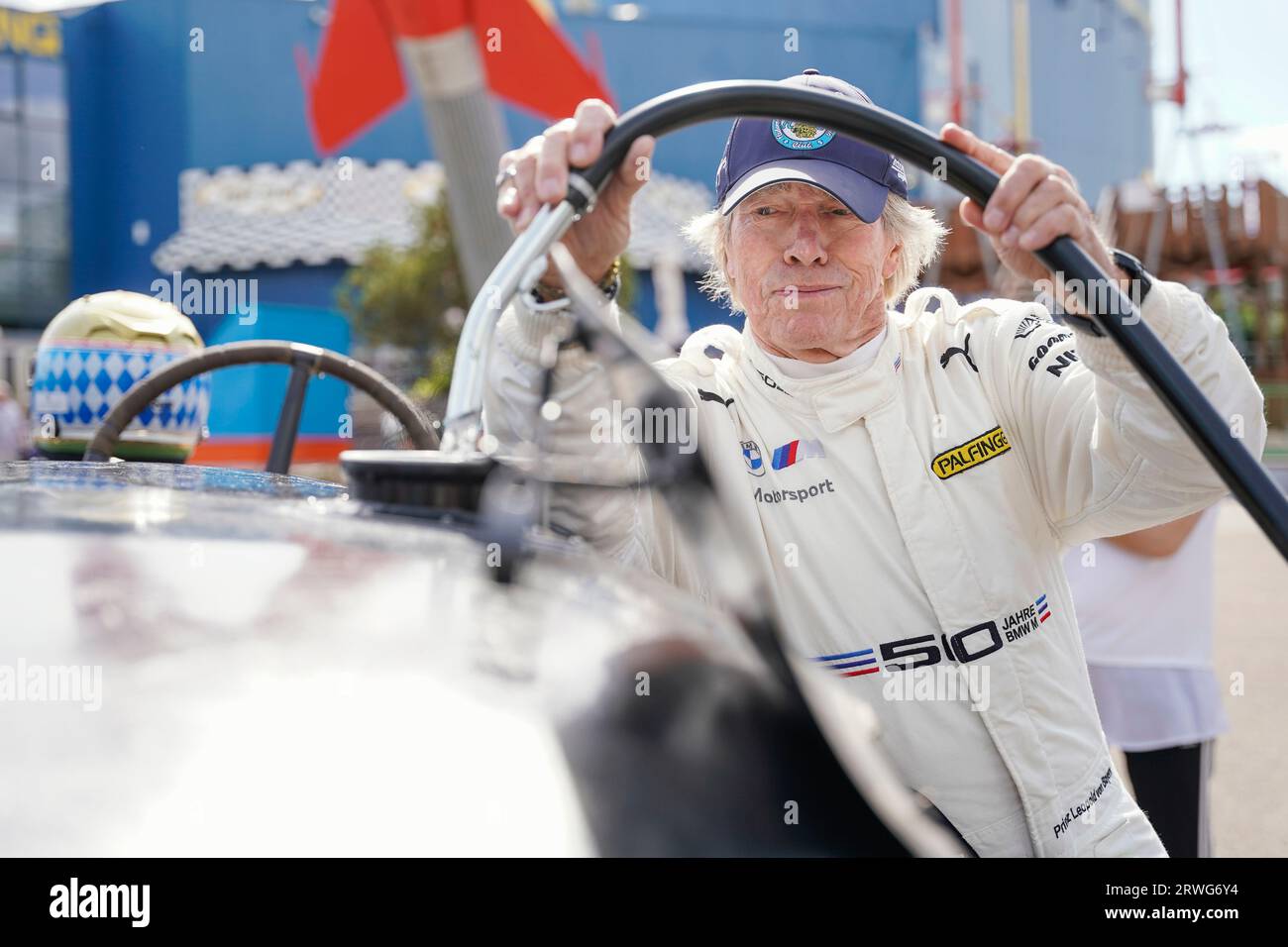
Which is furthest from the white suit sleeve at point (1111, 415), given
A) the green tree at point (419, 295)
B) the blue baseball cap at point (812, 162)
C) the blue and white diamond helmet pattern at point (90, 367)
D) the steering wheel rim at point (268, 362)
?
the green tree at point (419, 295)

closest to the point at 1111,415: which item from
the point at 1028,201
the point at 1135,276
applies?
the point at 1135,276

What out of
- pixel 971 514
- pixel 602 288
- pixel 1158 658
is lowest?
pixel 1158 658

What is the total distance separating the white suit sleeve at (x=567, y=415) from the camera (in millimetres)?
1249

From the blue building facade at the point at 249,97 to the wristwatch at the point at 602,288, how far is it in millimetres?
22222

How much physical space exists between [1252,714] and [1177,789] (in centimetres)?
307

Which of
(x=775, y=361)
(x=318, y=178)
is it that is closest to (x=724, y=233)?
(x=775, y=361)

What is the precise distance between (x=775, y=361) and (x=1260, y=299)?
2379cm

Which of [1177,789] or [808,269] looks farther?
[1177,789]

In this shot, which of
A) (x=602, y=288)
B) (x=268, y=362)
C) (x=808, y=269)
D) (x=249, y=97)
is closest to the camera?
(x=602, y=288)

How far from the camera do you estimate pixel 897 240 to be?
1.92 metres

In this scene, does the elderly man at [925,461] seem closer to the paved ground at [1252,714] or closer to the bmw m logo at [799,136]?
the bmw m logo at [799,136]

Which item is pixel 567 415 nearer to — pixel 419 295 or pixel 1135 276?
pixel 1135 276

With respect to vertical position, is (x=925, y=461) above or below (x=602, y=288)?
below
